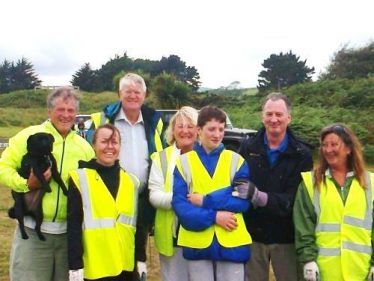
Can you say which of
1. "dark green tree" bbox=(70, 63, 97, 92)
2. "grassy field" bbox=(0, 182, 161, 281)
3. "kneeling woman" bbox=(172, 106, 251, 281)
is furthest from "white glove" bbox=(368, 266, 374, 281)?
"dark green tree" bbox=(70, 63, 97, 92)

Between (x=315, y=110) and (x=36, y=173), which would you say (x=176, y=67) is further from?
(x=36, y=173)

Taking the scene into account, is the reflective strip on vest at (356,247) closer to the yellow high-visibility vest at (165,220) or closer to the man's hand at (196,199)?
the man's hand at (196,199)

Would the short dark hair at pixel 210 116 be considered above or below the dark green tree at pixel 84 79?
below

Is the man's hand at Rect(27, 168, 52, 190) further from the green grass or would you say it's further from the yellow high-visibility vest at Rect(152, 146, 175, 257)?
the green grass

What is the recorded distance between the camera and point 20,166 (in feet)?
11.3

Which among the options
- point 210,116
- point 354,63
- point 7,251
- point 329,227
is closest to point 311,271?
point 329,227

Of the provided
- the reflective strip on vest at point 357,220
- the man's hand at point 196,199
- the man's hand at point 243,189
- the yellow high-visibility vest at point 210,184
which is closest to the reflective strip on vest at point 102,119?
the yellow high-visibility vest at point 210,184

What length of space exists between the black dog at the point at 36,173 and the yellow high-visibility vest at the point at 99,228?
0.60 feet

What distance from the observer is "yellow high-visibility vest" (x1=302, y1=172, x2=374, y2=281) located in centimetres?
330

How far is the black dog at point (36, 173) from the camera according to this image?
10.9 ft

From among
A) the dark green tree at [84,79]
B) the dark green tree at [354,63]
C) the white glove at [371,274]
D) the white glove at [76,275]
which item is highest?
the dark green tree at [84,79]

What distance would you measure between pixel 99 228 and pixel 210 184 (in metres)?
0.79

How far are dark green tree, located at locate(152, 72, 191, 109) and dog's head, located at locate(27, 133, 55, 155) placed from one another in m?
28.1

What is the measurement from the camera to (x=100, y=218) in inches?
130
